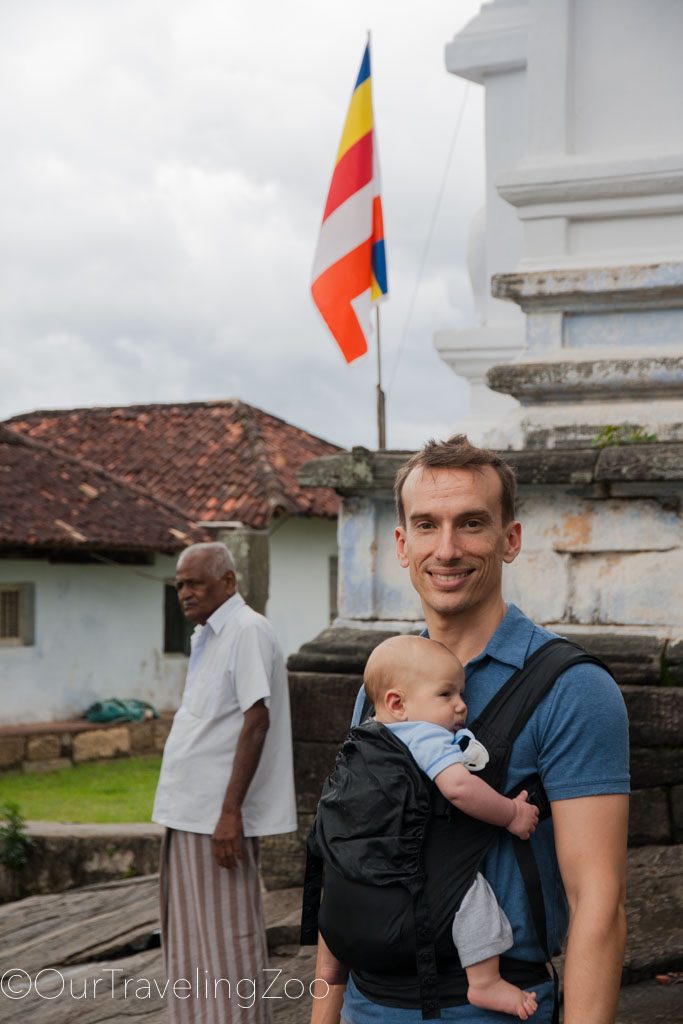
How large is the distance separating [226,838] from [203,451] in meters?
15.0

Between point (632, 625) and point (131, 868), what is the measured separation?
429 centimetres

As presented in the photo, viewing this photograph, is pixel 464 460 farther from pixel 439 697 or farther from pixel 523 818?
pixel 523 818

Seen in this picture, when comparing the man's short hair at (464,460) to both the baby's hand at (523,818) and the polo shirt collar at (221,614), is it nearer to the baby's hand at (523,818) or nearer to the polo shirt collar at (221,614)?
the baby's hand at (523,818)

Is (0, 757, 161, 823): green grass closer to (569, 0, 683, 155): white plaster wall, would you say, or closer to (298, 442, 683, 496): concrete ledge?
(298, 442, 683, 496): concrete ledge

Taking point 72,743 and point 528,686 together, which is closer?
point 528,686

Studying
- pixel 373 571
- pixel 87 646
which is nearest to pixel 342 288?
pixel 373 571

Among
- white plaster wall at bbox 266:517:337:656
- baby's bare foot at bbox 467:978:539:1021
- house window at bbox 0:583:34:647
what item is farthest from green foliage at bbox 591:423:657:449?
white plaster wall at bbox 266:517:337:656

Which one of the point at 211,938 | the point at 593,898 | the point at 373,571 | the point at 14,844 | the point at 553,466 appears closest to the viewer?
the point at 593,898

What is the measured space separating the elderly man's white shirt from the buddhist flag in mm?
2258

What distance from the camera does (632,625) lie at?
439cm

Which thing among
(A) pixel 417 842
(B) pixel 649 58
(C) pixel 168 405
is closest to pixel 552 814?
(A) pixel 417 842

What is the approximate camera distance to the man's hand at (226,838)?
4.17m

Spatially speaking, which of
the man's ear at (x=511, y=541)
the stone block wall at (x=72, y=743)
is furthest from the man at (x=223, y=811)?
the stone block wall at (x=72, y=743)

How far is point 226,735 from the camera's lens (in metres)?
4.32
